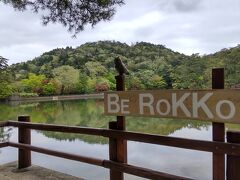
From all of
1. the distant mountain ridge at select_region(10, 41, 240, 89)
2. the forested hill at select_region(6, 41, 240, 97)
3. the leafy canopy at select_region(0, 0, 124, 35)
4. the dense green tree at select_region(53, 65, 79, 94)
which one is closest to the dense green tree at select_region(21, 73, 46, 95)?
the forested hill at select_region(6, 41, 240, 97)

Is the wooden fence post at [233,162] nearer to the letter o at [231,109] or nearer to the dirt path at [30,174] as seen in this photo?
the letter o at [231,109]

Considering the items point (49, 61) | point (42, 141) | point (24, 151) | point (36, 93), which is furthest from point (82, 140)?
point (49, 61)

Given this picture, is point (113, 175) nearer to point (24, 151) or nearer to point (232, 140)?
point (232, 140)

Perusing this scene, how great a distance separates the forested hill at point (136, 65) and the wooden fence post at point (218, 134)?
21.4 metres

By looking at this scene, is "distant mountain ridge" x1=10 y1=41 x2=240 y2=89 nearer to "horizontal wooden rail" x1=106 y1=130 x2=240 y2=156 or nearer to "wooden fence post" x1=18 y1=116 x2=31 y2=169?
"wooden fence post" x1=18 y1=116 x2=31 y2=169

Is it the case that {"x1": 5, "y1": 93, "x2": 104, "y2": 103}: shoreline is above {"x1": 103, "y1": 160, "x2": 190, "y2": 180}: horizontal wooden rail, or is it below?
below

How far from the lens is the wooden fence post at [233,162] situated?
2172 mm

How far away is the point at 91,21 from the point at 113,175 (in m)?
2.21

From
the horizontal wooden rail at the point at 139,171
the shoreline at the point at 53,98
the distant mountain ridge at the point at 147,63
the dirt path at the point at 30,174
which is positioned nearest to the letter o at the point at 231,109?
the horizontal wooden rail at the point at 139,171

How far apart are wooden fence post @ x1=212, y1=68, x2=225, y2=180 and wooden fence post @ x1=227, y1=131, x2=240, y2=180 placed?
0.13 feet

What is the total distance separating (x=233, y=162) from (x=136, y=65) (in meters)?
35.3

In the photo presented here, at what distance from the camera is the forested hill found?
2970 cm

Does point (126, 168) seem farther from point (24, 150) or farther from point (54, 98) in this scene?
point (54, 98)

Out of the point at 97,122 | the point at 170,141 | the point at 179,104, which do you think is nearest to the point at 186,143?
the point at 170,141
